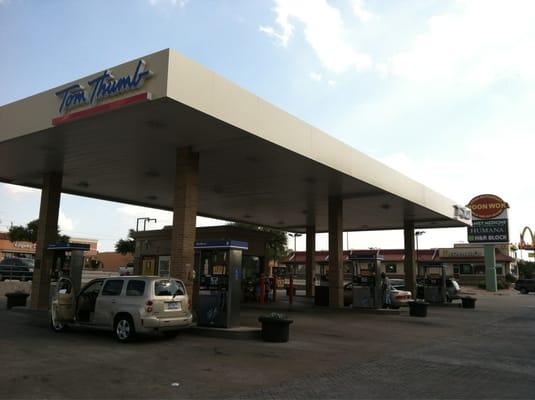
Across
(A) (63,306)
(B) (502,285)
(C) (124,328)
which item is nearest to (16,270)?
(A) (63,306)

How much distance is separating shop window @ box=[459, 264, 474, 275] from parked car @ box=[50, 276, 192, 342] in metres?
60.6

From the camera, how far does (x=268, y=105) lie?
45.8ft

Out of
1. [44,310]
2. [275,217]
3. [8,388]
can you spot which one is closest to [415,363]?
[8,388]

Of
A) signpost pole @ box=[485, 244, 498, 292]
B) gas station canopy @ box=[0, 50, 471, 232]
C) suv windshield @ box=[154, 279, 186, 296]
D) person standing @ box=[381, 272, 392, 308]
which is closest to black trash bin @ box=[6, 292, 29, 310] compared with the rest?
gas station canopy @ box=[0, 50, 471, 232]

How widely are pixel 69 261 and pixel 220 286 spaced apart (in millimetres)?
7835

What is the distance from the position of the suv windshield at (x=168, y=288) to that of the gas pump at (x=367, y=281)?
12.3 metres

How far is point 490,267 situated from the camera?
52469 millimetres

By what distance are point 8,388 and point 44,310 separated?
12.5 meters

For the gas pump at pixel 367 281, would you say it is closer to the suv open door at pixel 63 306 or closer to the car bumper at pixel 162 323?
the car bumper at pixel 162 323

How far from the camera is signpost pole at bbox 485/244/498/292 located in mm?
51969

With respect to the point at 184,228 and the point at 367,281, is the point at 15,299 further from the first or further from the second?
the point at 367,281

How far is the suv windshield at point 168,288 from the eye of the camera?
1179 centimetres

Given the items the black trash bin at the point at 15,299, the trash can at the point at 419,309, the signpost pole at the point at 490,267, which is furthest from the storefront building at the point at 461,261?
the black trash bin at the point at 15,299

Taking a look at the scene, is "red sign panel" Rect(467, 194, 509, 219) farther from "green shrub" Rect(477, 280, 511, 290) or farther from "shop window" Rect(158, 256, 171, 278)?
"shop window" Rect(158, 256, 171, 278)
